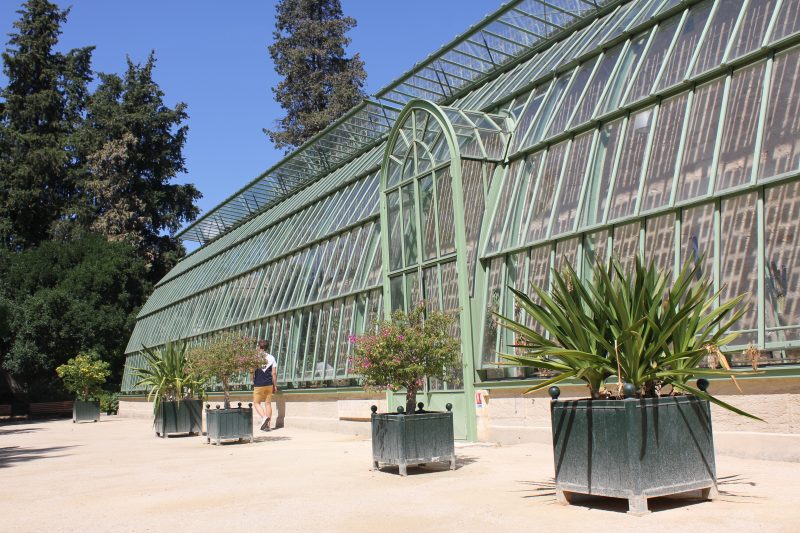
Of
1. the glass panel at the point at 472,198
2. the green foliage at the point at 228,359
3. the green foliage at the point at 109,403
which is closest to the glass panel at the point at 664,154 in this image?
the glass panel at the point at 472,198

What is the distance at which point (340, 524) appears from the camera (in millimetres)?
6039

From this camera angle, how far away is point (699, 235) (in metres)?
9.40

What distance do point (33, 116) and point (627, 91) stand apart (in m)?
46.2

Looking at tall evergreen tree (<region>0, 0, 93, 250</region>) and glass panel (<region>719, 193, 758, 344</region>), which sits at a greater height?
tall evergreen tree (<region>0, 0, 93, 250</region>)

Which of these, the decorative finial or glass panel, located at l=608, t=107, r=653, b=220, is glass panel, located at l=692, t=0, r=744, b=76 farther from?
the decorative finial

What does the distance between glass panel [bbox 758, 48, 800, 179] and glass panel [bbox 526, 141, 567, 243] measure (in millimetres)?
3843

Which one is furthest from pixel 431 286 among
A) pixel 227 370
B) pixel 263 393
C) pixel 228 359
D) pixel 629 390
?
pixel 629 390

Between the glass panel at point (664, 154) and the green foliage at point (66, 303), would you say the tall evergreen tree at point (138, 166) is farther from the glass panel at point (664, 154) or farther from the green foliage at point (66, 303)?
the glass panel at point (664, 154)

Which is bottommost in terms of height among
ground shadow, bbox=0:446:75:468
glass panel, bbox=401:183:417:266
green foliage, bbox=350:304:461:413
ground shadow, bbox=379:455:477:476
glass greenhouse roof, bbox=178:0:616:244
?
ground shadow, bbox=0:446:75:468

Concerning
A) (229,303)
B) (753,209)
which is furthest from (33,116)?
(753,209)

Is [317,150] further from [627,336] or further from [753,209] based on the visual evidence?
[627,336]

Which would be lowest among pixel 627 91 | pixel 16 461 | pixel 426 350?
pixel 16 461

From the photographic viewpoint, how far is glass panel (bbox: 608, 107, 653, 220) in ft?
35.2

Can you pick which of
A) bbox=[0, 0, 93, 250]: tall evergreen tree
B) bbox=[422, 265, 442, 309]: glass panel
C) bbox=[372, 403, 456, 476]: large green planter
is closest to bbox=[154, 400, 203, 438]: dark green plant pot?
bbox=[422, 265, 442, 309]: glass panel
